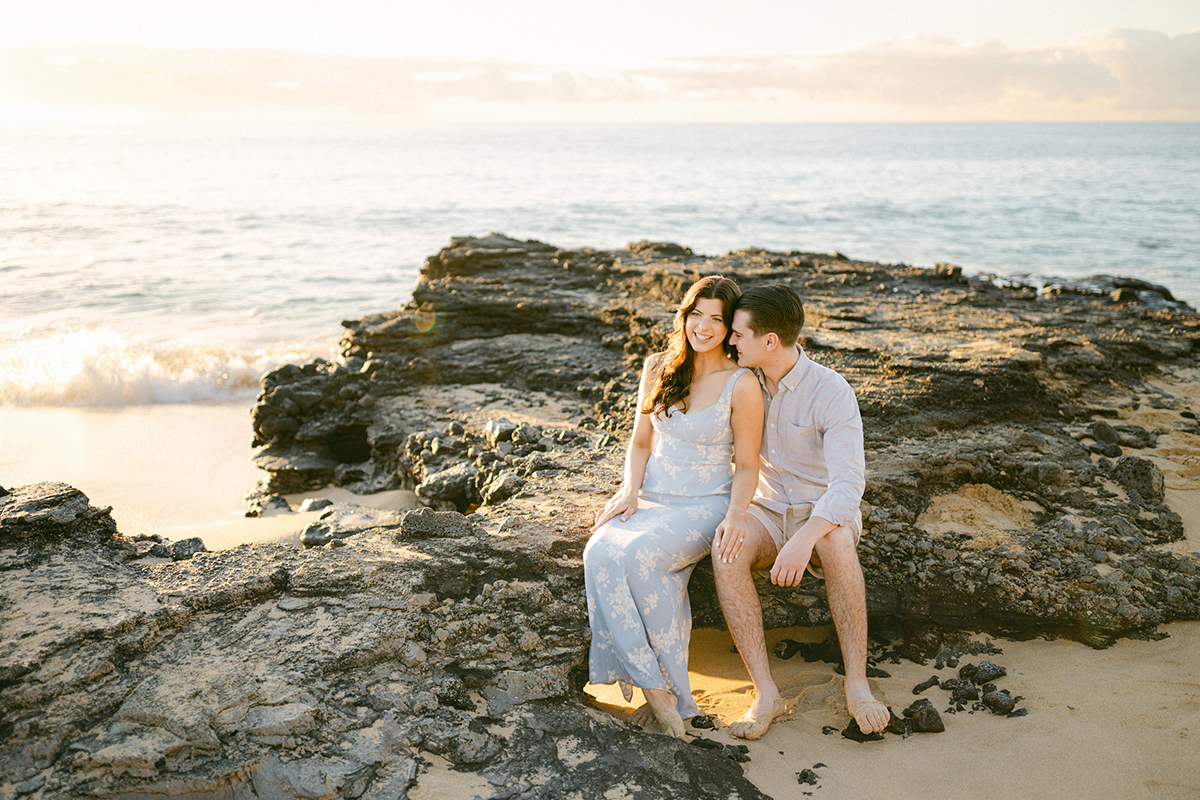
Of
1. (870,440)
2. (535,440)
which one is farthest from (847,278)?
(535,440)

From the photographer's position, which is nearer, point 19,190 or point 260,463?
point 260,463

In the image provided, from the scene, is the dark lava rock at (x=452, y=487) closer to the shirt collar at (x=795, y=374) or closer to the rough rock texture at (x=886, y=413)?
the rough rock texture at (x=886, y=413)

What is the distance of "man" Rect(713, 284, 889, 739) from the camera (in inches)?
137

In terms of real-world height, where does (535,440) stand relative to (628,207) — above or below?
below

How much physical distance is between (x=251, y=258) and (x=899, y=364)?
19952mm

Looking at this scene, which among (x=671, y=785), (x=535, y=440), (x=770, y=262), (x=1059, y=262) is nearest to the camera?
(x=671, y=785)

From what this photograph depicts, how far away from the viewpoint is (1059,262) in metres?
19.7

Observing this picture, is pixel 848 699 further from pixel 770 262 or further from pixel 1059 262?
pixel 1059 262

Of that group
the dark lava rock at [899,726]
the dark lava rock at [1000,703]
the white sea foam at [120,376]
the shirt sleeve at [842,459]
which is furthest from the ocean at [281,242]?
the dark lava rock at [1000,703]

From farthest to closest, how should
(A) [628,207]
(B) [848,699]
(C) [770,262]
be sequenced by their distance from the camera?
(A) [628,207] < (C) [770,262] < (B) [848,699]

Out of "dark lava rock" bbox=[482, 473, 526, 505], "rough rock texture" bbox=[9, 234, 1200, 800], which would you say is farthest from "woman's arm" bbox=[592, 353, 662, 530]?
"dark lava rock" bbox=[482, 473, 526, 505]

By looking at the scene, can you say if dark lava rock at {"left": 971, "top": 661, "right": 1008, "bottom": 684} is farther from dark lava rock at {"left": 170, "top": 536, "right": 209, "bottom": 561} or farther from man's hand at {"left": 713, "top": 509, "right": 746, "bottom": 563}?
dark lava rock at {"left": 170, "top": 536, "right": 209, "bottom": 561}

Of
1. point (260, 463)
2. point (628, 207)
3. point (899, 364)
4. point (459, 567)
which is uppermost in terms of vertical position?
point (628, 207)

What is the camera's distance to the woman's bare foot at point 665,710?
3.32 metres
